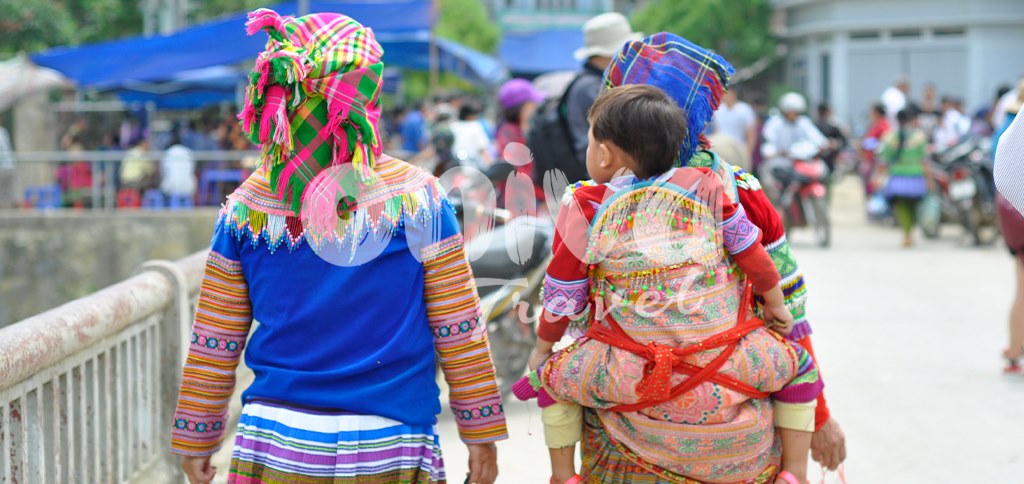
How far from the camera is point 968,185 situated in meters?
13.8

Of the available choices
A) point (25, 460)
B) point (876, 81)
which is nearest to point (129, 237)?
point (25, 460)

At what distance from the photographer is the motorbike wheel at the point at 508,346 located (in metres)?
6.43

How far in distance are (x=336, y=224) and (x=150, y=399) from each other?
2.23 metres

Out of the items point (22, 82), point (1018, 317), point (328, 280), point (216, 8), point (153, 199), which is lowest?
point (1018, 317)

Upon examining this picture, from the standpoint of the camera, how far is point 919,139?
14273 millimetres

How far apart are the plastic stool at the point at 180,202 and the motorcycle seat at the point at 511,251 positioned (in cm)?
1038

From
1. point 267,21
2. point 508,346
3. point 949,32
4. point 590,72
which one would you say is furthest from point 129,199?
point 949,32

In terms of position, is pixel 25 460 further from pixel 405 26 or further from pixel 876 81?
pixel 876 81

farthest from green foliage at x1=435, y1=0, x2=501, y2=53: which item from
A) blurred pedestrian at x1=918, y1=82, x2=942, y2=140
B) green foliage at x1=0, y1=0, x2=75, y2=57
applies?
blurred pedestrian at x1=918, y1=82, x2=942, y2=140

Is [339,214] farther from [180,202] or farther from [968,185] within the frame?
[180,202]

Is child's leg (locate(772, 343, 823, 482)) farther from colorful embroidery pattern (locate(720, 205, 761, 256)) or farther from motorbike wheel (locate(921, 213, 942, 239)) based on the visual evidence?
motorbike wheel (locate(921, 213, 942, 239))

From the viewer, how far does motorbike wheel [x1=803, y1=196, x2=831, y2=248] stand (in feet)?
47.2

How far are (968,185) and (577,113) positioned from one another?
989cm

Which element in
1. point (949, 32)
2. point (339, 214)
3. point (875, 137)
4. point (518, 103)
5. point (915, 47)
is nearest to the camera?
point (339, 214)
